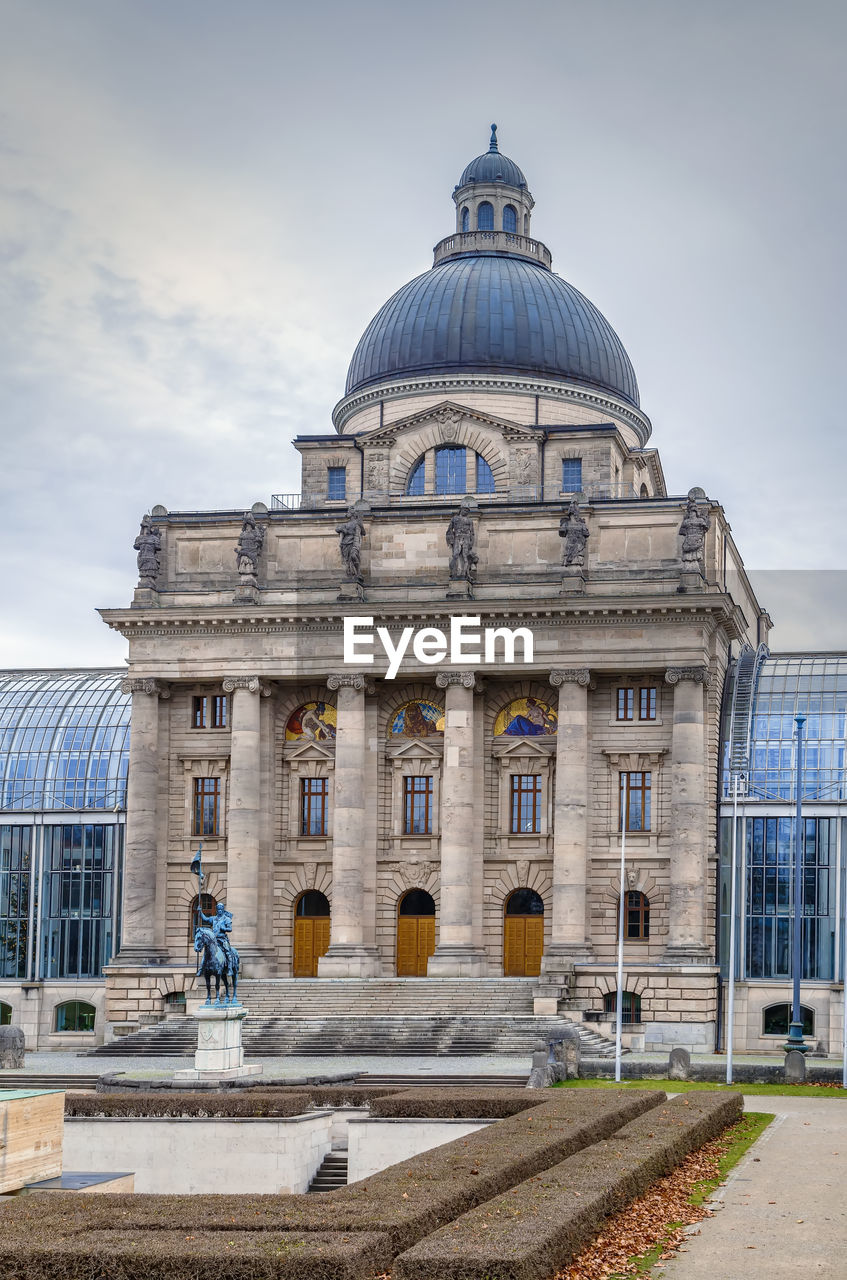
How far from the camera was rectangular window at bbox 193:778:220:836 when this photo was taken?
A: 233ft

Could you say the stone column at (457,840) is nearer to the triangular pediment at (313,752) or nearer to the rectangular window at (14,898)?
the triangular pediment at (313,752)

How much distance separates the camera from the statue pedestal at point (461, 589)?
222ft

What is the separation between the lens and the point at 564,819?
6594cm

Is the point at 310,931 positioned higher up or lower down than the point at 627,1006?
higher up

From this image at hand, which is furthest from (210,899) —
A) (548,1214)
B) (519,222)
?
(548,1214)

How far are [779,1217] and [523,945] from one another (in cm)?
4082

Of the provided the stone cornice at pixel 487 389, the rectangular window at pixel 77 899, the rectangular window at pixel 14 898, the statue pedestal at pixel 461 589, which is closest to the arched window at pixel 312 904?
the rectangular window at pixel 77 899

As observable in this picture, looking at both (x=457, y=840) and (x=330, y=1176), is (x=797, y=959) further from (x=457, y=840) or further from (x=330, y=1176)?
(x=330, y=1176)

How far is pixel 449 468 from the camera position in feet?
251

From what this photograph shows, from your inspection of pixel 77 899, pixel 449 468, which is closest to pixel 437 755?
pixel 449 468

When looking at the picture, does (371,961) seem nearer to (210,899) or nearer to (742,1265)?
(210,899)

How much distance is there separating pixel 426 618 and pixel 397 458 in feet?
36.1

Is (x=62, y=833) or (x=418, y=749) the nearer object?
(x=418, y=749)

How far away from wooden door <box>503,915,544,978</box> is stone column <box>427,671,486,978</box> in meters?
1.68
